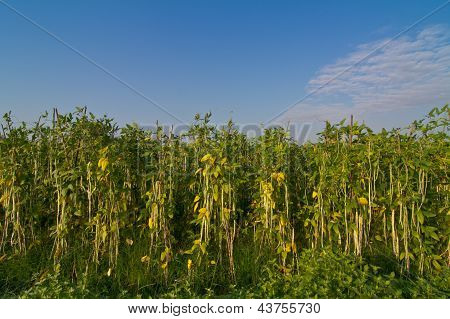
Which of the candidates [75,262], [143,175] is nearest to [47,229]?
[75,262]

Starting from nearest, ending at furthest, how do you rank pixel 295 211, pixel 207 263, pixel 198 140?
pixel 207 263 → pixel 198 140 → pixel 295 211

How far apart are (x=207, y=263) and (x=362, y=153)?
6.92 ft

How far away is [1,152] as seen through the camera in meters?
4.48

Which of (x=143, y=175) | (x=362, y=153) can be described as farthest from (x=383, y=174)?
(x=143, y=175)

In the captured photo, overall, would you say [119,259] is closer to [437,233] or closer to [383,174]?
[383,174]

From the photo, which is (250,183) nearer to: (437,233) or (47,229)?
(437,233)

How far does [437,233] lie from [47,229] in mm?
4811

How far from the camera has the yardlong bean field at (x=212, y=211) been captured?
12.7ft

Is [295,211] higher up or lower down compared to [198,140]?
lower down

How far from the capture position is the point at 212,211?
4.09 m

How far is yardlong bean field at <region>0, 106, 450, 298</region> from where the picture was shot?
388 centimetres
